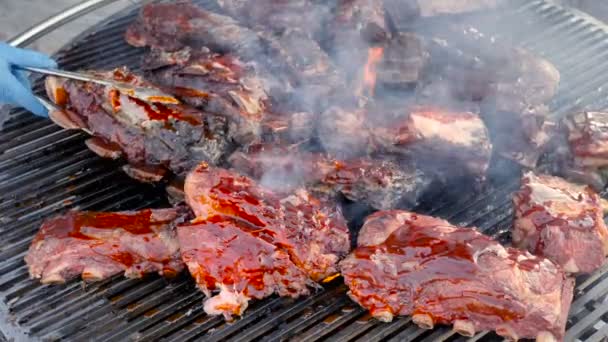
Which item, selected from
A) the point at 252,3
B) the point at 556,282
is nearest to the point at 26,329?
the point at 556,282

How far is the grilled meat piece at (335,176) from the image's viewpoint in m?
4.16

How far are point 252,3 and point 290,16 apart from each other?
0.36 m

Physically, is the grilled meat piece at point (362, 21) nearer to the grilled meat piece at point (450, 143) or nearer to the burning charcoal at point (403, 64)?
the burning charcoal at point (403, 64)

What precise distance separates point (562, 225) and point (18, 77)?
3.54 m

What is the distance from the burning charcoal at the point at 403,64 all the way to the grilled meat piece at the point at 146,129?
→ 1.17 meters

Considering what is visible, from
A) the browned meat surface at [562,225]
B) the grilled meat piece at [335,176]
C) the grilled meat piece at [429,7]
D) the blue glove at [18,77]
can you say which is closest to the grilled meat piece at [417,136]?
the grilled meat piece at [335,176]

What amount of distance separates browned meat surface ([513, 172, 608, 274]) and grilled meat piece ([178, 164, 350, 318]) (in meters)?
1.02

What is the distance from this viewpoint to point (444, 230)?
12.3ft

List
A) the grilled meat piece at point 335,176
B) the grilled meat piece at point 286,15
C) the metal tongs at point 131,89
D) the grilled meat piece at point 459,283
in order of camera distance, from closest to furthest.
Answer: the grilled meat piece at point 459,283 → the grilled meat piece at point 335,176 → the metal tongs at point 131,89 → the grilled meat piece at point 286,15

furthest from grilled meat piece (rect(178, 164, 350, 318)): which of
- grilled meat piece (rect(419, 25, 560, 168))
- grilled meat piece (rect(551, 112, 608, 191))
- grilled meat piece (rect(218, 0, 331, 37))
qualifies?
grilled meat piece (rect(218, 0, 331, 37))

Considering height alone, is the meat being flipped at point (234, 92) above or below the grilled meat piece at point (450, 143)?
above

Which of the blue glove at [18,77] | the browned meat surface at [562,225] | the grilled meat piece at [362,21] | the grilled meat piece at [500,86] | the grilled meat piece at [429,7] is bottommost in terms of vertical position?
the browned meat surface at [562,225]

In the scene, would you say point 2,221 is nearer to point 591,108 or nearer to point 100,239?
point 100,239

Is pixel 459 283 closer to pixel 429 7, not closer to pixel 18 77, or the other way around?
pixel 429 7
